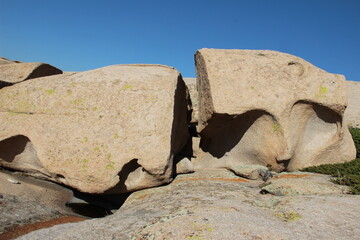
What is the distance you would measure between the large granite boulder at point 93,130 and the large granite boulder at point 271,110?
192 cm

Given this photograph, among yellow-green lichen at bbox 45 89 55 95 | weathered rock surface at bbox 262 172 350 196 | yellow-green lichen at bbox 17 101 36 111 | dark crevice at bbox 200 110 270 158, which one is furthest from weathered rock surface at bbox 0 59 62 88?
weathered rock surface at bbox 262 172 350 196

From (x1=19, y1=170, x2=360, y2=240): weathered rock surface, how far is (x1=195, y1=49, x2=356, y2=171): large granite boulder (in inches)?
122

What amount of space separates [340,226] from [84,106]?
7686mm

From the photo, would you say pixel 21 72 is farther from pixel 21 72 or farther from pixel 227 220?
pixel 227 220

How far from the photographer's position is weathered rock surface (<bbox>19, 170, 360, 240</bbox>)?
15.8 ft

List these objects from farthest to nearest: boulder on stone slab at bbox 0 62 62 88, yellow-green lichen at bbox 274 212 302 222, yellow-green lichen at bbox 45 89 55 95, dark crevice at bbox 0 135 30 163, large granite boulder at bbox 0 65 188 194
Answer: boulder on stone slab at bbox 0 62 62 88
yellow-green lichen at bbox 45 89 55 95
dark crevice at bbox 0 135 30 163
large granite boulder at bbox 0 65 188 194
yellow-green lichen at bbox 274 212 302 222

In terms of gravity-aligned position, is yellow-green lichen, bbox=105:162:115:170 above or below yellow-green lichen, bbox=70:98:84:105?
below

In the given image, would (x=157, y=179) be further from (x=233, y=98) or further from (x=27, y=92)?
(x=27, y=92)

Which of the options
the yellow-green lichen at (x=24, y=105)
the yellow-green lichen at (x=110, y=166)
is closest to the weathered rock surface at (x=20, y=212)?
the yellow-green lichen at (x=110, y=166)

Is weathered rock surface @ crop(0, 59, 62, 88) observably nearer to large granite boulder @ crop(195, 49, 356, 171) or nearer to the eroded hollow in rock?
the eroded hollow in rock

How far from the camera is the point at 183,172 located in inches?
404

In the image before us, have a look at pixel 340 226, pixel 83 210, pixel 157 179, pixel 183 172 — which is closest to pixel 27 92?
pixel 83 210

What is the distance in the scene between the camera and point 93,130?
856 centimetres

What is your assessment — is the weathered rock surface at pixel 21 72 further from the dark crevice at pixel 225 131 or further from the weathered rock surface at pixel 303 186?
the weathered rock surface at pixel 303 186
